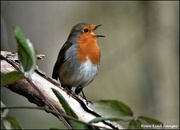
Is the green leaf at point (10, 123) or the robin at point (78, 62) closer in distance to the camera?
the green leaf at point (10, 123)

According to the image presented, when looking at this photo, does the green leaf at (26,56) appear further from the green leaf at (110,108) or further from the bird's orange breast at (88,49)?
the bird's orange breast at (88,49)

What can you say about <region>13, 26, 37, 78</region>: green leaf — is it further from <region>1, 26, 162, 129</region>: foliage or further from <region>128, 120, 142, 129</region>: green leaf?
<region>128, 120, 142, 129</region>: green leaf

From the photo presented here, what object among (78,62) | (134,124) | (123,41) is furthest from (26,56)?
(123,41)

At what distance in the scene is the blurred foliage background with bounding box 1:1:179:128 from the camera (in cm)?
506

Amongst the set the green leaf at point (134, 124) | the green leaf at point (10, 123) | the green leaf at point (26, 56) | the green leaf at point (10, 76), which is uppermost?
the green leaf at point (26, 56)

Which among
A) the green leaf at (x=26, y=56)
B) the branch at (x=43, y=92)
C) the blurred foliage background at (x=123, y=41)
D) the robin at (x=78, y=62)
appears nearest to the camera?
the green leaf at (x=26, y=56)

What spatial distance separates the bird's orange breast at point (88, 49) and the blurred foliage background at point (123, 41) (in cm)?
160

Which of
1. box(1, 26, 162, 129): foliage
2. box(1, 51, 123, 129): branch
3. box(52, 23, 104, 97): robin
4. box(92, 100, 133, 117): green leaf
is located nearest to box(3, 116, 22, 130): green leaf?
box(1, 26, 162, 129): foliage

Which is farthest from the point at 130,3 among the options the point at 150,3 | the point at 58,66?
the point at 58,66

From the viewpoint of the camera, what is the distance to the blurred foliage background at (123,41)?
506 centimetres

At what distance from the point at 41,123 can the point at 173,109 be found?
233 cm

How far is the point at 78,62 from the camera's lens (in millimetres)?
3119

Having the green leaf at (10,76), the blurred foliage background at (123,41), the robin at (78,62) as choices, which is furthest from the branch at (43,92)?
the blurred foliage background at (123,41)

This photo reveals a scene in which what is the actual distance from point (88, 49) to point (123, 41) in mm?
3748
